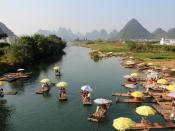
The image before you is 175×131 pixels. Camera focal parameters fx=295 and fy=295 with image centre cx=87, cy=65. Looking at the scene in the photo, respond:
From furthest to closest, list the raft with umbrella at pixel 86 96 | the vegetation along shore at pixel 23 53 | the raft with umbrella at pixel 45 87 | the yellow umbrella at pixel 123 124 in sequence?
1. the vegetation along shore at pixel 23 53
2. the raft with umbrella at pixel 45 87
3. the raft with umbrella at pixel 86 96
4. the yellow umbrella at pixel 123 124

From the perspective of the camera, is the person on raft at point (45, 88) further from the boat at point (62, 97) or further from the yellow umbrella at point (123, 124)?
the yellow umbrella at point (123, 124)

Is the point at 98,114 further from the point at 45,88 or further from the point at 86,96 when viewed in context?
the point at 45,88

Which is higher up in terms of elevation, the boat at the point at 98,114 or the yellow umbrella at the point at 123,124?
the yellow umbrella at the point at 123,124

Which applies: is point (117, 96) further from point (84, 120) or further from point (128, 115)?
point (84, 120)

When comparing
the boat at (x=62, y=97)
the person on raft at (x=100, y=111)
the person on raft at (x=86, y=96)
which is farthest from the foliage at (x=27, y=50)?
the person on raft at (x=100, y=111)

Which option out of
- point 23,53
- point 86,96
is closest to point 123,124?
point 86,96

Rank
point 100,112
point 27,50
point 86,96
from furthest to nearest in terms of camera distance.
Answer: point 27,50 < point 86,96 < point 100,112

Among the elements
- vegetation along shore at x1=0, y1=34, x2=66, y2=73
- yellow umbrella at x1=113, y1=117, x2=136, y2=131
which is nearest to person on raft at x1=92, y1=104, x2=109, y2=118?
yellow umbrella at x1=113, y1=117, x2=136, y2=131

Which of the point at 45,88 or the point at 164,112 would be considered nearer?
the point at 164,112

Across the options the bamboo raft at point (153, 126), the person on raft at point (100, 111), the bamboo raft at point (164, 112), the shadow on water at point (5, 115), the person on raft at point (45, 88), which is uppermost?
the person on raft at point (45, 88)
